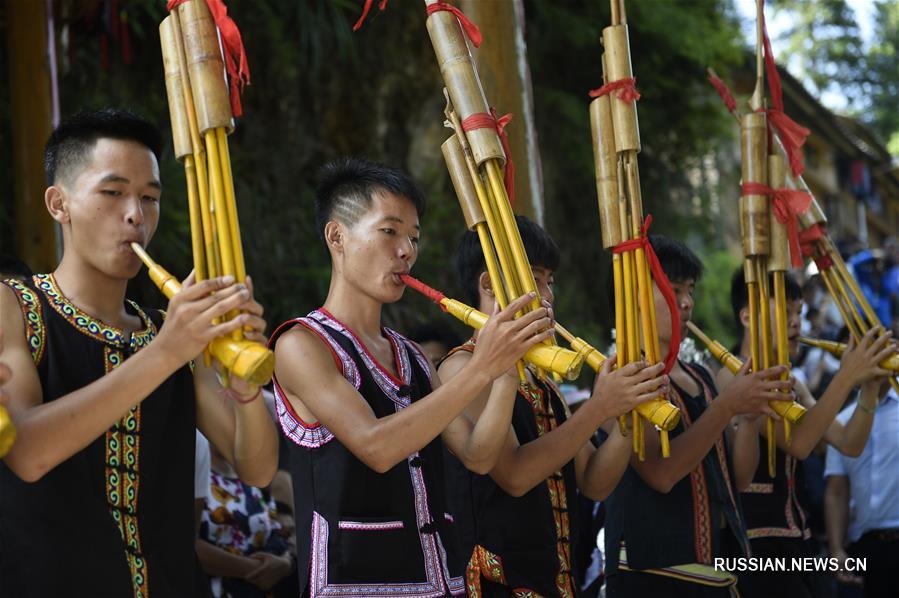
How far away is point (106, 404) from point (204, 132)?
1.61 feet

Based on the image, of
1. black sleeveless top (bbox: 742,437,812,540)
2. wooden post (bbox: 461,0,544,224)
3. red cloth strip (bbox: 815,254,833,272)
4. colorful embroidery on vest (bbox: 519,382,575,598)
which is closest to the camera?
colorful embroidery on vest (bbox: 519,382,575,598)

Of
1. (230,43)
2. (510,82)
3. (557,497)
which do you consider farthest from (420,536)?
(510,82)

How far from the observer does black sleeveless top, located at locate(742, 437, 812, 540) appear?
12.1 ft

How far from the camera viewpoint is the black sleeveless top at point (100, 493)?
6.41 ft

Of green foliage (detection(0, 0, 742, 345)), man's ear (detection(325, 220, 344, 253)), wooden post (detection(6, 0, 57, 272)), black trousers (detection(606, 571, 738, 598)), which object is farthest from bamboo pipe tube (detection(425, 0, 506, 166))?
green foliage (detection(0, 0, 742, 345))

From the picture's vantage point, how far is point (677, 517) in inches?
128

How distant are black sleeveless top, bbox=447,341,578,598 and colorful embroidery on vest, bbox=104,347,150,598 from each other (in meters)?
0.94

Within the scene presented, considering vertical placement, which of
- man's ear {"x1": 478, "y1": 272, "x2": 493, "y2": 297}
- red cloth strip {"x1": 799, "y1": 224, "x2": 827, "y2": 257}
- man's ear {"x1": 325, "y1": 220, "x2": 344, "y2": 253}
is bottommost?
man's ear {"x1": 478, "y1": 272, "x2": 493, "y2": 297}

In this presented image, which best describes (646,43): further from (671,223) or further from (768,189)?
(768,189)

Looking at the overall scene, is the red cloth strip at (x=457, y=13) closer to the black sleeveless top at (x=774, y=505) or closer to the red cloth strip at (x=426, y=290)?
the red cloth strip at (x=426, y=290)

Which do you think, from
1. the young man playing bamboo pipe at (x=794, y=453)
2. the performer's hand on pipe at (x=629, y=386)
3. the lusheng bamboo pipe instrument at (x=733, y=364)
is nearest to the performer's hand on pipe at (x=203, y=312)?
the performer's hand on pipe at (x=629, y=386)

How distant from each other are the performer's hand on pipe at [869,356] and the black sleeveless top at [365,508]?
1.58m

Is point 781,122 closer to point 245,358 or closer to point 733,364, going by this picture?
point 733,364

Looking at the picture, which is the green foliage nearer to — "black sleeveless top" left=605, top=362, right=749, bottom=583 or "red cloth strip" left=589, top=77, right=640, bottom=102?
"black sleeveless top" left=605, top=362, right=749, bottom=583
